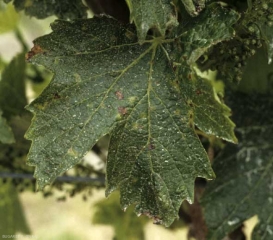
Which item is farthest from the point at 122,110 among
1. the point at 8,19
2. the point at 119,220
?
the point at 119,220

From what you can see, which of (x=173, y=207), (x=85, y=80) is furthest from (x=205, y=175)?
A: (x=85, y=80)

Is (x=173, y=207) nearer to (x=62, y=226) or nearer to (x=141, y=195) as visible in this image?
(x=141, y=195)

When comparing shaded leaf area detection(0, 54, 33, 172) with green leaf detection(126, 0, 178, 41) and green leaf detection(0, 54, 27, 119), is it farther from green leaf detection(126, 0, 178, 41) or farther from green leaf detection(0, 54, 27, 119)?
green leaf detection(126, 0, 178, 41)

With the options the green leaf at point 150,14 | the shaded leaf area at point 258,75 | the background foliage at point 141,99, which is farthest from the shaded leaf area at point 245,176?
the green leaf at point 150,14

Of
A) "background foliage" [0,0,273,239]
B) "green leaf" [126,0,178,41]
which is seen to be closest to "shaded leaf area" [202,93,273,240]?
"background foliage" [0,0,273,239]

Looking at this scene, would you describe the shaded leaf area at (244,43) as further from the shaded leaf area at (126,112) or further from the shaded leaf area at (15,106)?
the shaded leaf area at (15,106)

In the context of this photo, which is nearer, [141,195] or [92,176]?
[141,195]
